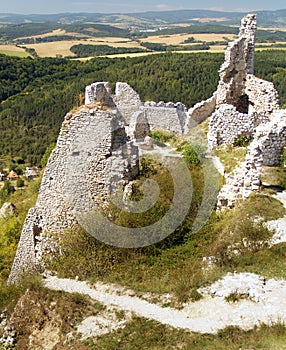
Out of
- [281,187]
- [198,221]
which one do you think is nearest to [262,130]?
[281,187]

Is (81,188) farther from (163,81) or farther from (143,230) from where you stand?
(163,81)

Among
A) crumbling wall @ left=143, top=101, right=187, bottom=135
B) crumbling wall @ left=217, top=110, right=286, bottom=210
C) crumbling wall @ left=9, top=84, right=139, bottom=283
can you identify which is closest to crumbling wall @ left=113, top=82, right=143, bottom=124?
crumbling wall @ left=143, top=101, right=187, bottom=135

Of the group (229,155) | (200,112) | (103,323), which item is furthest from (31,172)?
(103,323)

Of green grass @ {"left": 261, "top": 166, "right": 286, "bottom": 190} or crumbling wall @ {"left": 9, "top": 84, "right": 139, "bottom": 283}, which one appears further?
green grass @ {"left": 261, "top": 166, "right": 286, "bottom": 190}

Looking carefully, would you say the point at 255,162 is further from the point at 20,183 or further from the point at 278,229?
the point at 20,183

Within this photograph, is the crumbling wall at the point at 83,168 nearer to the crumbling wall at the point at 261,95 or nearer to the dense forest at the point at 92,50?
the crumbling wall at the point at 261,95

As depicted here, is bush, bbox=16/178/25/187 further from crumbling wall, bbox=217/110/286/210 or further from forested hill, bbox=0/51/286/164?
crumbling wall, bbox=217/110/286/210

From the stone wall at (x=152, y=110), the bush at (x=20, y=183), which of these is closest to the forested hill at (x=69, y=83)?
the bush at (x=20, y=183)

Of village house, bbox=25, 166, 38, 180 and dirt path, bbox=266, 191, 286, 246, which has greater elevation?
dirt path, bbox=266, 191, 286, 246
